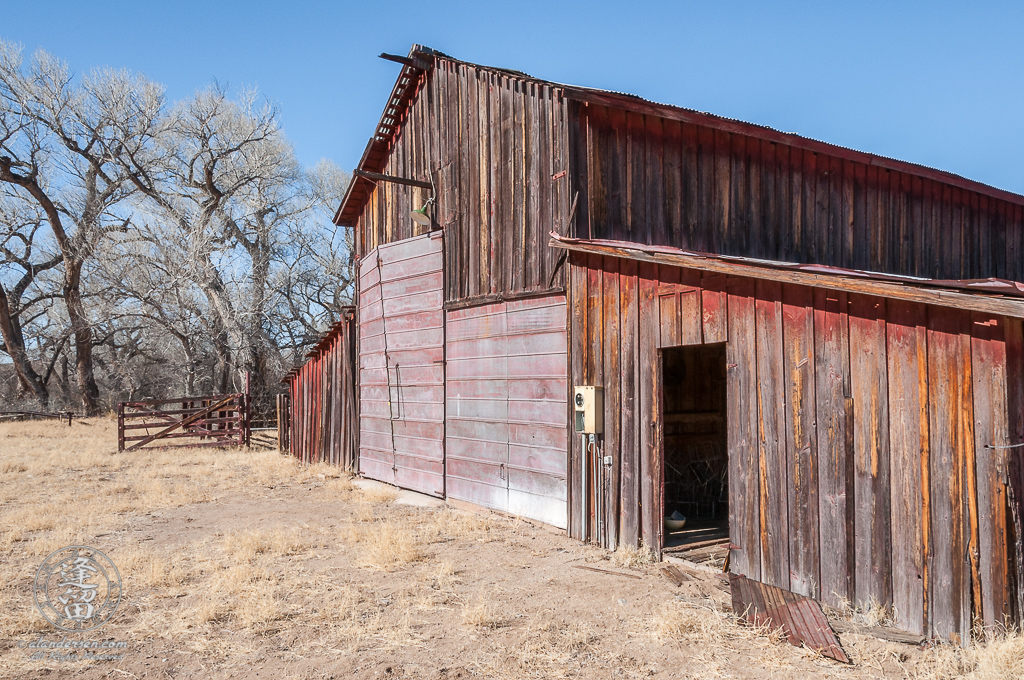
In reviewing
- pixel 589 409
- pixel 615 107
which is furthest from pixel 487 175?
pixel 589 409

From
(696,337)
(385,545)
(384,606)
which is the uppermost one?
(696,337)

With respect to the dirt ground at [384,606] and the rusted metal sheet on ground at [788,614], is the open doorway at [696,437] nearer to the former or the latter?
the dirt ground at [384,606]

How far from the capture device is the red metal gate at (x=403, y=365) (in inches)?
469

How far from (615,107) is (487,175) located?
232 cm

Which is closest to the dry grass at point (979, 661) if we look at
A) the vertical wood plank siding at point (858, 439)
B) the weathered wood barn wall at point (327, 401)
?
the vertical wood plank siding at point (858, 439)

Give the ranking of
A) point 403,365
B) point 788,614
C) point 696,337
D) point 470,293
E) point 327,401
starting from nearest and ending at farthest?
point 788,614 < point 696,337 < point 470,293 < point 403,365 < point 327,401

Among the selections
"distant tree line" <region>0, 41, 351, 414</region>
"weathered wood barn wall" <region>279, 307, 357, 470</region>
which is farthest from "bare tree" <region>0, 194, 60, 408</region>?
"weathered wood barn wall" <region>279, 307, 357, 470</region>

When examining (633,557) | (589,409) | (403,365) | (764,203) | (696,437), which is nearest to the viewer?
(633,557)

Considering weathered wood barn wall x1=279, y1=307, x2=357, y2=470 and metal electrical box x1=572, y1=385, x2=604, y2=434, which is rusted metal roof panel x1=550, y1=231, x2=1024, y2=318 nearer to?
metal electrical box x1=572, y1=385, x2=604, y2=434

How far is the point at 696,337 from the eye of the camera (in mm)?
7348

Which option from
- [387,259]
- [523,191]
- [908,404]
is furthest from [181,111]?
[908,404]

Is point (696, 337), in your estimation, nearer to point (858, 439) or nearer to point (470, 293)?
point (858, 439)

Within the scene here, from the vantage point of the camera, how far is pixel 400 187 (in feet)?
43.0

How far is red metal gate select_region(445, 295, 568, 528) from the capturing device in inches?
367
